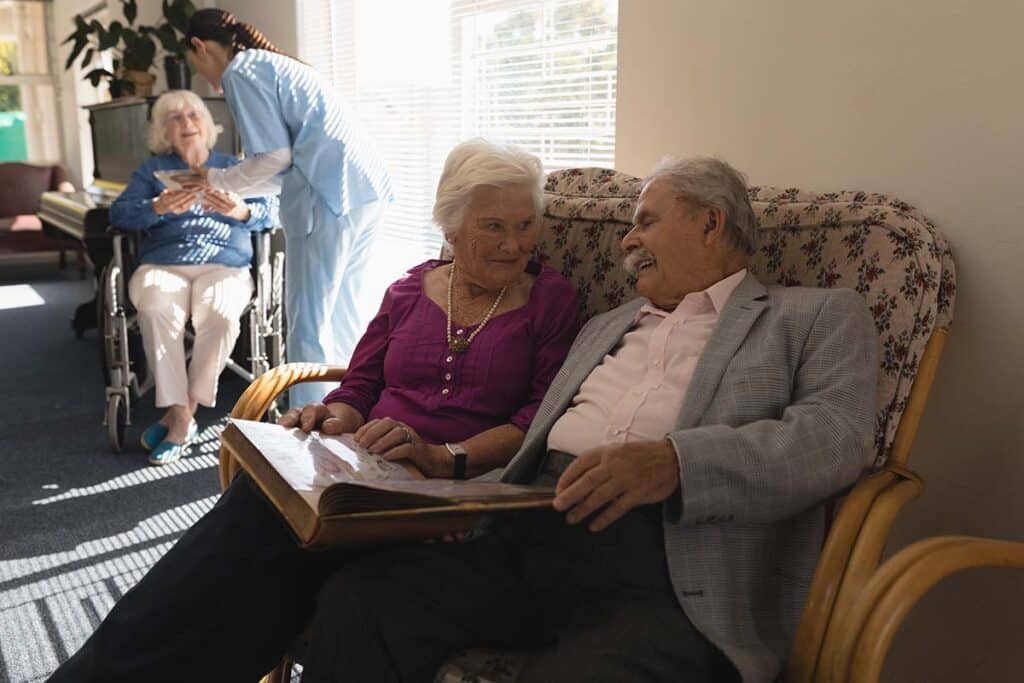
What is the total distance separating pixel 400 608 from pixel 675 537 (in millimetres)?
355

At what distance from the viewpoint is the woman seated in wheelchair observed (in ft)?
10.1

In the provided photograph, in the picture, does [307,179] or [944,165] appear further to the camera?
[307,179]

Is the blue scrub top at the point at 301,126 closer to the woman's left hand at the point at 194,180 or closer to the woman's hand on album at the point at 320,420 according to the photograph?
the woman's left hand at the point at 194,180

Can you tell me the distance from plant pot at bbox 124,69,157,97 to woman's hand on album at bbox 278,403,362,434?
3727mm

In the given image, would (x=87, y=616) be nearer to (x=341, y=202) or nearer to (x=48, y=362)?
(x=341, y=202)

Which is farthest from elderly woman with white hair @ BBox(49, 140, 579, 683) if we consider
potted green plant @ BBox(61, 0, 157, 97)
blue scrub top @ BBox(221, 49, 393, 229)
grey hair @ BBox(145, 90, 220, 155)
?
potted green plant @ BBox(61, 0, 157, 97)

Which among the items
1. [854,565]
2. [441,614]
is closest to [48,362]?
[441,614]

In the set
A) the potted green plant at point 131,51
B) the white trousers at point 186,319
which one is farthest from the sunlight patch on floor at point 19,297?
the white trousers at point 186,319

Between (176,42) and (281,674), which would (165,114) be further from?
(281,674)

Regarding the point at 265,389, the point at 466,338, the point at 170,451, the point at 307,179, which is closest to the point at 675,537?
the point at 466,338

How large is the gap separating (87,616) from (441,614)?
1333mm

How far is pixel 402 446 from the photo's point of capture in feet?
4.53

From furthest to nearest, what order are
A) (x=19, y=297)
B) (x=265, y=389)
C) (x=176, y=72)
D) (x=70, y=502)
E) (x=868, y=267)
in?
1. (x=19, y=297)
2. (x=176, y=72)
3. (x=70, y=502)
4. (x=265, y=389)
5. (x=868, y=267)

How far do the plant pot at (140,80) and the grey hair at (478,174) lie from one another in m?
3.65
